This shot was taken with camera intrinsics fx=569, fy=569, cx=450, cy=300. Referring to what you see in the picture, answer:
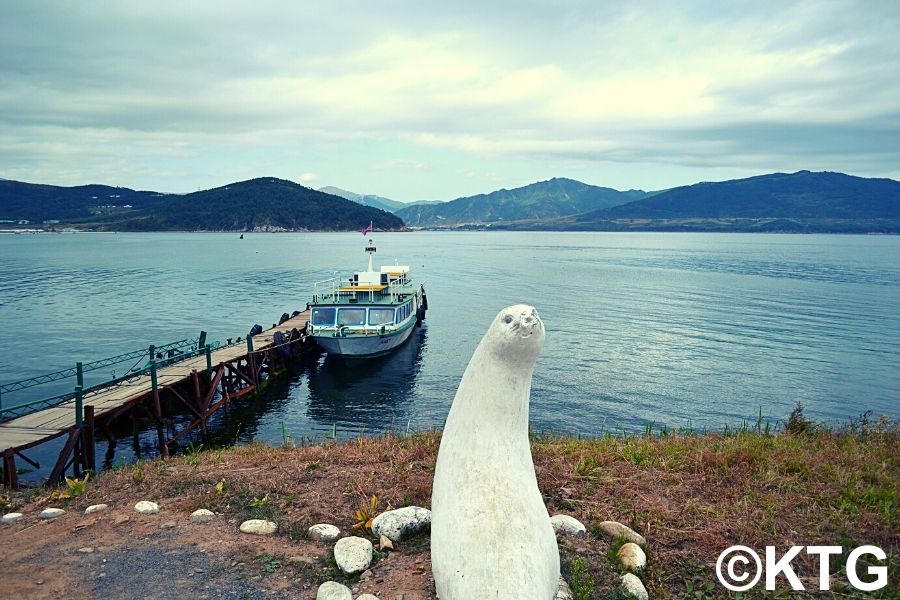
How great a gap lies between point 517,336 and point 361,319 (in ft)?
102

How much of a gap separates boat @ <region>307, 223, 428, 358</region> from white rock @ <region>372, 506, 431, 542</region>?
26470 millimetres

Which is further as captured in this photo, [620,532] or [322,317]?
[322,317]

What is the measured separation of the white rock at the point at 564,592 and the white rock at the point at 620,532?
4.33 feet

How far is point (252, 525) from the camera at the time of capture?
799 cm

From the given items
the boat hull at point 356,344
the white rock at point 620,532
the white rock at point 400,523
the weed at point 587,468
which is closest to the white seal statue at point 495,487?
the white rock at point 400,523

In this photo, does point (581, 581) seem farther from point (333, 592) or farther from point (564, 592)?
point (333, 592)

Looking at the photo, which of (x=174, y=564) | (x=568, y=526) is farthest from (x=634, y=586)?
(x=174, y=564)

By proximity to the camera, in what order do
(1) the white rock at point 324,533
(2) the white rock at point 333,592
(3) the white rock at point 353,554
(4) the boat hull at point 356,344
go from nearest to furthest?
(2) the white rock at point 333,592 → (3) the white rock at point 353,554 → (1) the white rock at point 324,533 → (4) the boat hull at point 356,344

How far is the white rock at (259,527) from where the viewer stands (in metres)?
7.91

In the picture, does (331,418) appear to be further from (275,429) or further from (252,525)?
(252,525)

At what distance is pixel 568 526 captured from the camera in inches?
310

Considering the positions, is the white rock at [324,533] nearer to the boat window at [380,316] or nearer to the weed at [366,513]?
the weed at [366,513]

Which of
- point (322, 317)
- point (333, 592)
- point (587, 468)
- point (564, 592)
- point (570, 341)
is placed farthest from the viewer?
point (570, 341)

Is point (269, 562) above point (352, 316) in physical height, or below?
above
